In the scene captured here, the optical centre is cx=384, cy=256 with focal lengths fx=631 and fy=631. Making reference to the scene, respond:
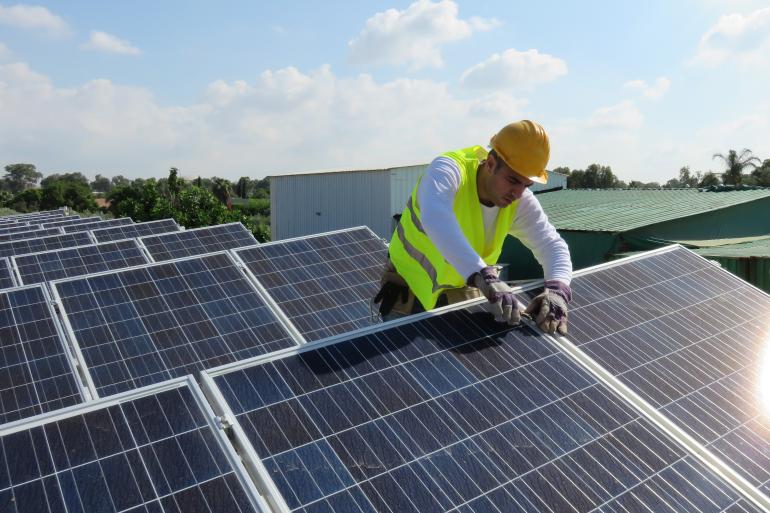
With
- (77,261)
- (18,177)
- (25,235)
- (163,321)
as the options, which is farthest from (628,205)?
(18,177)

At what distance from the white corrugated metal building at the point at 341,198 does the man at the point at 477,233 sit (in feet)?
87.7

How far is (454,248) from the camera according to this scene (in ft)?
13.7

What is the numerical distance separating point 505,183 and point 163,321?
4.81 m

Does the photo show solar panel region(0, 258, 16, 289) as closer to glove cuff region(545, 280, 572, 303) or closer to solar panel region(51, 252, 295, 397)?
solar panel region(51, 252, 295, 397)

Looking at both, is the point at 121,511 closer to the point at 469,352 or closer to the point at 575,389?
the point at 469,352

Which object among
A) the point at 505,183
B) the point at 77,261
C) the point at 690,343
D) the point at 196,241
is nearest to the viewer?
the point at 505,183

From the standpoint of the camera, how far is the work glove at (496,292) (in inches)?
161

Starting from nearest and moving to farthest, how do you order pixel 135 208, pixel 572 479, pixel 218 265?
pixel 572 479 → pixel 218 265 → pixel 135 208

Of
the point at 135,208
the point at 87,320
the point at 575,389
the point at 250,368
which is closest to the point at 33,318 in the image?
the point at 87,320

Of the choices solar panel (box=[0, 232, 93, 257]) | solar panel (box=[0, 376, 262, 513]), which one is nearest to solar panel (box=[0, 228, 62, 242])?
solar panel (box=[0, 232, 93, 257])

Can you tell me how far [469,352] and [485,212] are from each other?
1358 millimetres

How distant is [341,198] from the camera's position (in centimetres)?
3500

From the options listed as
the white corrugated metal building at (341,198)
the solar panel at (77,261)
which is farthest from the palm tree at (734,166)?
the solar panel at (77,261)

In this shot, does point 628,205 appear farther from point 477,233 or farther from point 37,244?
point 477,233
